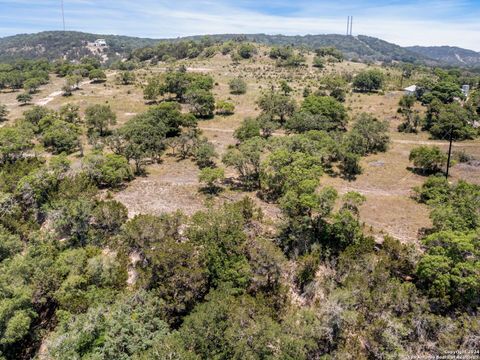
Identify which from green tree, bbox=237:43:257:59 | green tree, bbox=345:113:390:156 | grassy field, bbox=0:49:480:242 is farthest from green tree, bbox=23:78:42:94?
green tree, bbox=345:113:390:156

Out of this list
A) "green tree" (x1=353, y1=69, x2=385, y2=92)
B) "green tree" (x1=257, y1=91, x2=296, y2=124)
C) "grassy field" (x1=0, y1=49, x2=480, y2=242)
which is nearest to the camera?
"grassy field" (x1=0, y1=49, x2=480, y2=242)

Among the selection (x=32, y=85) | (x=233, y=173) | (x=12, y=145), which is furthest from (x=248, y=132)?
(x=32, y=85)

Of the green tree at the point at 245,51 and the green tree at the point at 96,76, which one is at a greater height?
the green tree at the point at 245,51

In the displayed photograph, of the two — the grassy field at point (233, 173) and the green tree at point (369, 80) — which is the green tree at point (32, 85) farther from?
the green tree at point (369, 80)

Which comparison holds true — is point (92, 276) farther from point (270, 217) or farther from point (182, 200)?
point (270, 217)

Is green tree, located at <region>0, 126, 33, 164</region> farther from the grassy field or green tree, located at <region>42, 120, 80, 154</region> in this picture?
the grassy field

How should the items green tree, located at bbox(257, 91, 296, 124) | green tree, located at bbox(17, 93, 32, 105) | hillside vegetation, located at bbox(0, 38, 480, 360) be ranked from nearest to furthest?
hillside vegetation, located at bbox(0, 38, 480, 360) → green tree, located at bbox(257, 91, 296, 124) → green tree, located at bbox(17, 93, 32, 105)

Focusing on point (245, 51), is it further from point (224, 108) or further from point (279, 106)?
point (279, 106)

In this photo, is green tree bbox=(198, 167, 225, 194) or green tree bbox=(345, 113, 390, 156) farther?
green tree bbox=(345, 113, 390, 156)

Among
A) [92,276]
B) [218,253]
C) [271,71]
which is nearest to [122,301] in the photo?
[92,276]

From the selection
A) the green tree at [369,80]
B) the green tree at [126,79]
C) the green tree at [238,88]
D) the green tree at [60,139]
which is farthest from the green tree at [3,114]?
the green tree at [369,80]
